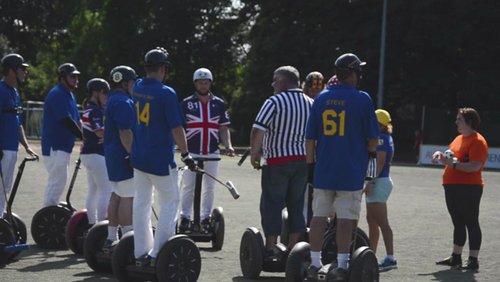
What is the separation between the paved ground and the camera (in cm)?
1026

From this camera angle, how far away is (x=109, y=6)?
63.8 meters

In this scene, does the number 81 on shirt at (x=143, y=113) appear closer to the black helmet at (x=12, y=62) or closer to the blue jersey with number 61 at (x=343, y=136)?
the blue jersey with number 61 at (x=343, y=136)

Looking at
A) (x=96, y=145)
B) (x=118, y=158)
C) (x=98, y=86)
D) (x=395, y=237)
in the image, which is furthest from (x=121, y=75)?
(x=395, y=237)

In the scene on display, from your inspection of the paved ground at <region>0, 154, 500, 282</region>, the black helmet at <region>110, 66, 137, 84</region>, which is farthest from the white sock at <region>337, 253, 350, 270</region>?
the black helmet at <region>110, 66, 137, 84</region>

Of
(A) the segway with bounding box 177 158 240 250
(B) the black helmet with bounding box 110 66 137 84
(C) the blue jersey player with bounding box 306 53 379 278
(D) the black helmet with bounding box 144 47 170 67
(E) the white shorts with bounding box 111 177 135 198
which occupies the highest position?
(D) the black helmet with bounding box 144 47 170 67

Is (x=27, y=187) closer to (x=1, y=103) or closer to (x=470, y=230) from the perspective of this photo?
(x=1, y=103)

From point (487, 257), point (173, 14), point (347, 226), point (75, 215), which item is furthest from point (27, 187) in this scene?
point (173, 14)

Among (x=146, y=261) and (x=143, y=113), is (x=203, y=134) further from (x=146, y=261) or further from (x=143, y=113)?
(x=146, y=261)

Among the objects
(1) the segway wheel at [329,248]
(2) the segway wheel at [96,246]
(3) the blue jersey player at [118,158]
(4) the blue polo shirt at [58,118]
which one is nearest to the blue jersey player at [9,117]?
(4) the blue polo shirt at [58,118]

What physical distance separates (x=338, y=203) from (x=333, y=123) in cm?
65

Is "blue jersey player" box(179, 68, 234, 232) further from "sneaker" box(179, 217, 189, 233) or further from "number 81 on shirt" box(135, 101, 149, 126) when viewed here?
"number 81 on shirt" box(135, 101, 149, 126)

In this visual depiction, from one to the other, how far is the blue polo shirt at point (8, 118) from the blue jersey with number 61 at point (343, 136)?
387 cm

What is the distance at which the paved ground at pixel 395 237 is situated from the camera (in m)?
10.3

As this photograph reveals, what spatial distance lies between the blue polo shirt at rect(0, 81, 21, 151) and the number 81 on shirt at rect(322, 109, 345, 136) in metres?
3.93
